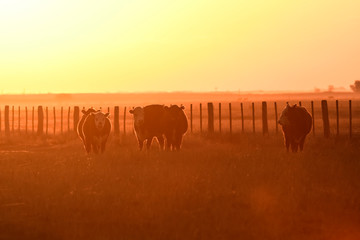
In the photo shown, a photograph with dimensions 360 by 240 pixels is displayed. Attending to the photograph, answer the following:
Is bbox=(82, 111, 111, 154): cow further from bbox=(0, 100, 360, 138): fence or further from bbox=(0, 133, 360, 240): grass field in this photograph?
bbox=(0, 100, 360, 138): fence

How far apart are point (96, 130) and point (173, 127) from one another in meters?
2.94

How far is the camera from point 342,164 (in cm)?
1537

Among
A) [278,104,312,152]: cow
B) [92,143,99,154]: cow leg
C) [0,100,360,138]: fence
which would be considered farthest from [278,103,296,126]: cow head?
[92,143,99,154]: cow leg

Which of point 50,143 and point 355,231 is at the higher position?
point 50,143

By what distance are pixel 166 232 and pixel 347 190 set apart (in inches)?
183

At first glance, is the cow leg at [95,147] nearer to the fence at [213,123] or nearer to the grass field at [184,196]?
the grass field at [184,196]

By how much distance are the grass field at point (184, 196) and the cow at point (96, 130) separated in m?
1.81

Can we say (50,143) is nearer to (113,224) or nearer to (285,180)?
(285,180)

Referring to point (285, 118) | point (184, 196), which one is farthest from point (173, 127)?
point (184, 196)

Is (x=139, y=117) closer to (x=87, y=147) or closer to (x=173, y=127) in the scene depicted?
(x=173, y=127)

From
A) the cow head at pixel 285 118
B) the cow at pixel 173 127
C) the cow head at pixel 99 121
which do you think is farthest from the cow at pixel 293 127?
the cow head at pixel 99 121

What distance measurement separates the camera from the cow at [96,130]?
65.6 ft

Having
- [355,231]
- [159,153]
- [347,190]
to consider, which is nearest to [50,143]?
[159,153]

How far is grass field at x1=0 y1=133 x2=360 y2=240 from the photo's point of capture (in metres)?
9.01
